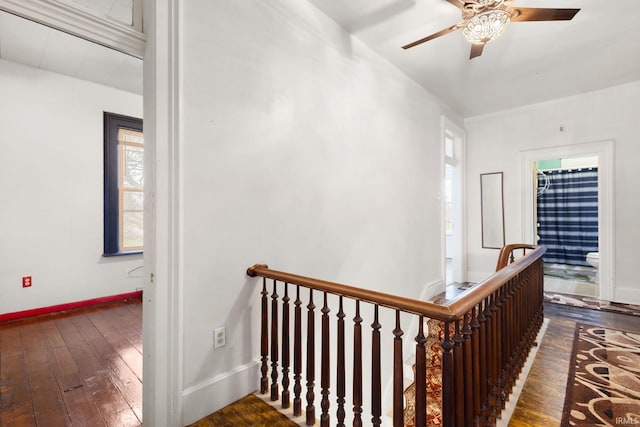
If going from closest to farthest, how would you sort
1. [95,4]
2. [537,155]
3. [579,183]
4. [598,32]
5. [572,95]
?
[95,4] → [598,32] → [572,95] → [537,155] → [579,183]

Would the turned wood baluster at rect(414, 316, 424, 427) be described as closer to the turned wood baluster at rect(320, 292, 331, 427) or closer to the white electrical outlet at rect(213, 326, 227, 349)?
the turned wood baluster at rect(320, 292, 331, 427)

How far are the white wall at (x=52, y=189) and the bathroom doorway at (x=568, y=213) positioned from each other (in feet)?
25.8

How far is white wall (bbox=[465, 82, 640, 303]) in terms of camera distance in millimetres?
3896

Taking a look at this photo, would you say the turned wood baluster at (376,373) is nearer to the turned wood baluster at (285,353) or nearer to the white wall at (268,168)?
the turned wood baluster at (285,353)

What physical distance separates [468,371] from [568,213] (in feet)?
24.9

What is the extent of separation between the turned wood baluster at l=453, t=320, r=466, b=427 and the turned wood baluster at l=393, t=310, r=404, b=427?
21 cm

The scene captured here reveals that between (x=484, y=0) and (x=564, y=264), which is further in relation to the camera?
(x=564, y=264)

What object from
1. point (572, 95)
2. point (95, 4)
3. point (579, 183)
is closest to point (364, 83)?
point (95, 4)

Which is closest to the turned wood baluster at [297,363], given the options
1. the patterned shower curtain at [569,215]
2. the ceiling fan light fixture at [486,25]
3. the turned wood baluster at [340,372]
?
the turned wood baluster at [340,372]

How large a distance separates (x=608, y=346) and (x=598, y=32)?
2.86 m

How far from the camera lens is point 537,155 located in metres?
4.62

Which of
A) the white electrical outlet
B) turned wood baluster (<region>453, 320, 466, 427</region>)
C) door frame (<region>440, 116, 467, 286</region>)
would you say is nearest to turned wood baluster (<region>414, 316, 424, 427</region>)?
turned wood baluster (<region>453, 320, 466, 427</region>)

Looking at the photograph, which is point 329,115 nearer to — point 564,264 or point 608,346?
point 608,346

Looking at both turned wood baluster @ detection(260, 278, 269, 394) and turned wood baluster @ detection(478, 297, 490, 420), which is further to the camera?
turned wood baluster @ detection(260, 278, 269, 394)
